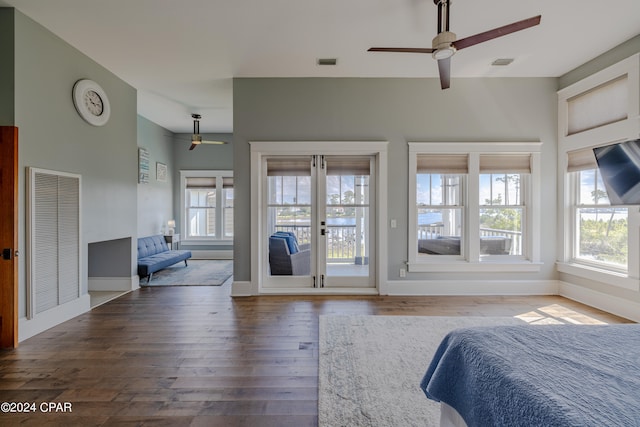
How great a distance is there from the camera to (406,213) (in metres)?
4.50

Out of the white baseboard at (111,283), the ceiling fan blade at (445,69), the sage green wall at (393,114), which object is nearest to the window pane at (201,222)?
the white baseboard at (111,283)

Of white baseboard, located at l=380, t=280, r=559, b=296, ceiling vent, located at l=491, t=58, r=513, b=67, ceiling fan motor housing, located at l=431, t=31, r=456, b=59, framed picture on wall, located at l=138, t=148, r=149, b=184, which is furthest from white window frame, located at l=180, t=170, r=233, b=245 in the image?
ceiling fan motor housing, located at l=431, t=31, r=456, b=59

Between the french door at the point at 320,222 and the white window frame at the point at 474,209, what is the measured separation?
0.61m

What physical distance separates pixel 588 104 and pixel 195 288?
20.5 feet

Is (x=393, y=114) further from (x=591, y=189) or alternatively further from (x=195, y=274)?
(x=195, y=274)

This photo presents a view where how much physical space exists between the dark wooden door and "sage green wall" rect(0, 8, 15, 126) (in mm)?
231

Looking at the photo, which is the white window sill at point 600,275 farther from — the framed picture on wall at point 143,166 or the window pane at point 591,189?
the framed picture on wall at point 143,166

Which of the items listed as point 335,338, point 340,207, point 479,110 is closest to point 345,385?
point 335,338

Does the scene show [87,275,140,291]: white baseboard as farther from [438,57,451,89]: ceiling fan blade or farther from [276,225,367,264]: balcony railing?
[438,57,451,89]: ceiling fan blade

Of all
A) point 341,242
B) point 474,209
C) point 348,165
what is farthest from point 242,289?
point 474,209

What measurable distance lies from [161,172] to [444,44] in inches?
266

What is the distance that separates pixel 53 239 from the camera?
3.34 m

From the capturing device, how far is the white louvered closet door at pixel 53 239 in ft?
10.2

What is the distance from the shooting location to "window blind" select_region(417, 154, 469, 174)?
4.49 metres
